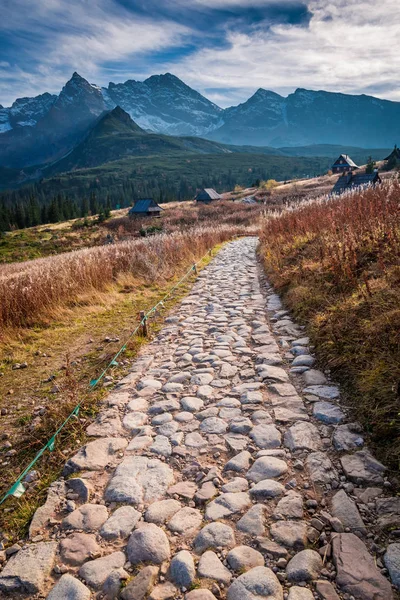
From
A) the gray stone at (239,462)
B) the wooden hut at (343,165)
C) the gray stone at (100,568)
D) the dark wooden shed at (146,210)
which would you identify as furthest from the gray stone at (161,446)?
the wooden hut at (343,165)

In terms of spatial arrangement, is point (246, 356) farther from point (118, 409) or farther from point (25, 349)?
point (25, 349)

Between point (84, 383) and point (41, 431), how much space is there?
1061 mm

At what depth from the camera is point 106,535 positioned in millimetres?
2307

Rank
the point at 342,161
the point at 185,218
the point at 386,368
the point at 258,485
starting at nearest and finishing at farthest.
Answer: the point at 258,485 → the point at 386,368 → the point at 185,218 → the point at 342,161

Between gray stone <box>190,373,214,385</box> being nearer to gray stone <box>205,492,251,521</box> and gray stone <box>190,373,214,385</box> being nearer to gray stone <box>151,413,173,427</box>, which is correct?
gray stone <box>151,413,173,427</box>

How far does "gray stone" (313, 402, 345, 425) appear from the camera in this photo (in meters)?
3.34

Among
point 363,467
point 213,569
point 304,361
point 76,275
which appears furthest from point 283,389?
point 76,275

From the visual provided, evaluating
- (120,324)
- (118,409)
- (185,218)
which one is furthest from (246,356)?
(185,218)

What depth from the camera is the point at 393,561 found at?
191 centimetres

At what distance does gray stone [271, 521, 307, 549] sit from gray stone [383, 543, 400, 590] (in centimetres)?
45

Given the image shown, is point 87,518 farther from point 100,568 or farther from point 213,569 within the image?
point 213,569

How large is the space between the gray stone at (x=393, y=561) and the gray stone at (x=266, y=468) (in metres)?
0.88

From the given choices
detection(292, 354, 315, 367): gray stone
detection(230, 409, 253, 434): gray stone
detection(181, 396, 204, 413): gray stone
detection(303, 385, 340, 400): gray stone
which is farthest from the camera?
detection(292, 354, 315, 367): gray stone

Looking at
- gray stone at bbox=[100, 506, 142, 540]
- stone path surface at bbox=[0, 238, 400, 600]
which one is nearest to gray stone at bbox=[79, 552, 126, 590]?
stone path surface at bbox=[0, 238, 400, 600]
